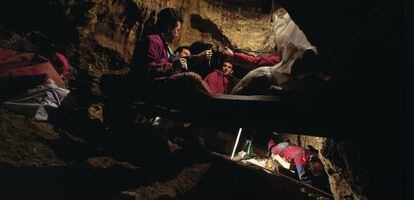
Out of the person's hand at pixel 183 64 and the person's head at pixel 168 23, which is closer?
the person's hand at pixel 183 64

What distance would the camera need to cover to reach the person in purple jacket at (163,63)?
12.7 ft

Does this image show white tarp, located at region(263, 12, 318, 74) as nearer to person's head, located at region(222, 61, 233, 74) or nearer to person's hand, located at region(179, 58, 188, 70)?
person's hand, located at region(179, 58, 188, 70)

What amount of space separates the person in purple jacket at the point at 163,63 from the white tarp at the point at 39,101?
1.92 metres

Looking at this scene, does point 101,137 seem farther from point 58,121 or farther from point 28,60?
point 28,60

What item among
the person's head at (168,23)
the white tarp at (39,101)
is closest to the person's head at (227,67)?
the person's head at (168,23)

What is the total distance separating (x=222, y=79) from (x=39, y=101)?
442cm

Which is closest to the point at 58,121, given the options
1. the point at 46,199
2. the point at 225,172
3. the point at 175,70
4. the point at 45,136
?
the point at 45,136

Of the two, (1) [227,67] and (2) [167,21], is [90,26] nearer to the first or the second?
(2) [167,21]

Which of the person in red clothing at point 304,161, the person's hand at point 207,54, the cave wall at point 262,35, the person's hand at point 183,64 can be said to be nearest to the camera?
the cave wall at point 262,35

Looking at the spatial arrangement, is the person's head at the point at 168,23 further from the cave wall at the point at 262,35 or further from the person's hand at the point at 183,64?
the cave wall at the point at 262,35

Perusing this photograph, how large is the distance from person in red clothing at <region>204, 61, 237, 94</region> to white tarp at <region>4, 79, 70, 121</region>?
3.43m

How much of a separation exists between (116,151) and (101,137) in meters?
0.55

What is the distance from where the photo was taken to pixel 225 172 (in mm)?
6539

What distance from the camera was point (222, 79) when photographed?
7.39 metres
